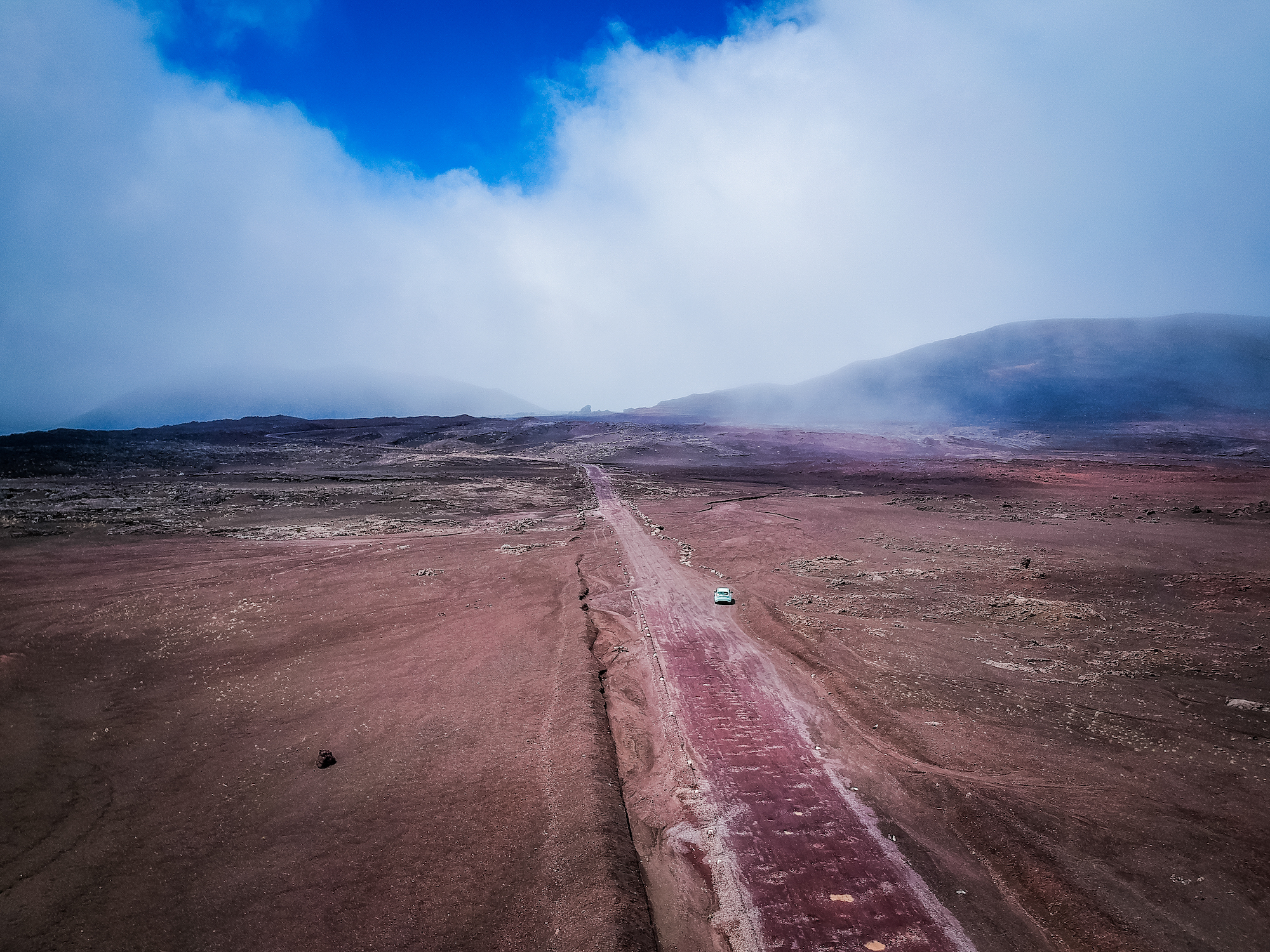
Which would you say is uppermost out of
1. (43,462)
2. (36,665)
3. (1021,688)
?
(43,462)

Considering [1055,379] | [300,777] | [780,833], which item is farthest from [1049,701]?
[1055,379]

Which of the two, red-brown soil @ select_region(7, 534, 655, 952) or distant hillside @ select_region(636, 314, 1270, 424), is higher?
distant hillside @ select_region(636, 314, 1270, 424)

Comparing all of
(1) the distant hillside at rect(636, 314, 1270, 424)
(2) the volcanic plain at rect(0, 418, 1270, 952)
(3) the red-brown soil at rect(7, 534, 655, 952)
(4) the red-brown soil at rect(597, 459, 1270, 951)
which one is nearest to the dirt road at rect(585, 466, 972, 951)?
(2) the volcanic plain at rect(0, 418, 1270, 952)

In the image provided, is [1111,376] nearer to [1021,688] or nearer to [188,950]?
[1021,688]

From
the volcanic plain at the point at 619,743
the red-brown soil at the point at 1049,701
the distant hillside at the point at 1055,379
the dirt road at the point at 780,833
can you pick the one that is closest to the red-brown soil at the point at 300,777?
the volcanic plain at the point at 619,743

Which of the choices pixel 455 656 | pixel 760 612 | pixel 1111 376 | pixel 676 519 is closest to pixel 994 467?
pixel 676 519

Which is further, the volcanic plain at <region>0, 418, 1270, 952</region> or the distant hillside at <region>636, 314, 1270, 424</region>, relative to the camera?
the distant hillside at <region>636, 314, 1270, 424</region>

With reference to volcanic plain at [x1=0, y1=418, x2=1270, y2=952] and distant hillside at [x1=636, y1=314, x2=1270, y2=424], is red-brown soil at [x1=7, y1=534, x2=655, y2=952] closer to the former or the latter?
volcanic plain at [x1=0, y1=418, x2=1270, y2=952]

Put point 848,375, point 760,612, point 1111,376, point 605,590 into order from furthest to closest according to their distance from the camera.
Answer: point 848,375, point 1111,376, point 605,590, point 760,612
